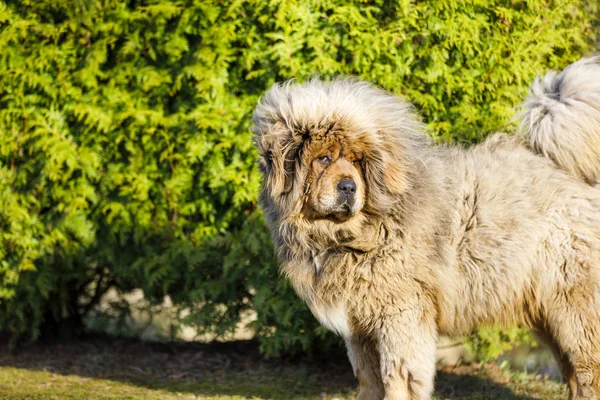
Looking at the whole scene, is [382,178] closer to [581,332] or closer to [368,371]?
[368,371]

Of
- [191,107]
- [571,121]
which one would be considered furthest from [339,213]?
[191,107]

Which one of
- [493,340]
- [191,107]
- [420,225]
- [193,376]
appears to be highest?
[191,107]

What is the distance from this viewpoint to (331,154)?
4965 millimetres

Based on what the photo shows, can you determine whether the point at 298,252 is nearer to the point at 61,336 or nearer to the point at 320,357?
the point at 320,357

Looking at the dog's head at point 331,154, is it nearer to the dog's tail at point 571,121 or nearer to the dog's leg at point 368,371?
the dog's tail at point 571,121

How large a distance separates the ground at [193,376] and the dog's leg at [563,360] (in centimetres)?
104

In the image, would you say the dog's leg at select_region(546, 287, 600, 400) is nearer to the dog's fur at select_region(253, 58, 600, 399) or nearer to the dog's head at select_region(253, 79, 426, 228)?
the dog's fur at select_region(253, 58, 600, 399)

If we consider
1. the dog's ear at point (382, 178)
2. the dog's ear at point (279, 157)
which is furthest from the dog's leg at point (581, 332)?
the dog's ear at point (279, 157)

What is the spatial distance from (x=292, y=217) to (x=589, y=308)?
1945 millimetres

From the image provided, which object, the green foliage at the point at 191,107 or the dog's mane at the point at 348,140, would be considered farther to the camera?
the green foliage at the point at 191,107

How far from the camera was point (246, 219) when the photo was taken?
6957 millimetres

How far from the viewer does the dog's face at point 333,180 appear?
190 inches

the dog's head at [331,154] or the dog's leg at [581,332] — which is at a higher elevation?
the dog's head at [331,154]

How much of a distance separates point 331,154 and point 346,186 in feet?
0.95
